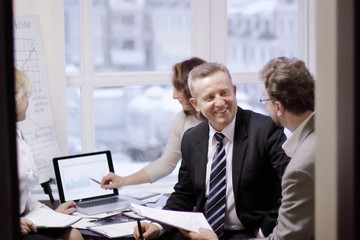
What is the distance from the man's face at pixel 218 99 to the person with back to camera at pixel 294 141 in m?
0.41

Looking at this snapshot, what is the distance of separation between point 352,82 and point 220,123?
157 cm

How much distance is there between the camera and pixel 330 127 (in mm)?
935

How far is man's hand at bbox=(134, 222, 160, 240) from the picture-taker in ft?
7.48

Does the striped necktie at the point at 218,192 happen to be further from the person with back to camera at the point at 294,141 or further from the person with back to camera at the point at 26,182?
the person with back to camera at the point at 26,182

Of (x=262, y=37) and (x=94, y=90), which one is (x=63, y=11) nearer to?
(x=94, y=90)

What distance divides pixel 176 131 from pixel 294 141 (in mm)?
1317

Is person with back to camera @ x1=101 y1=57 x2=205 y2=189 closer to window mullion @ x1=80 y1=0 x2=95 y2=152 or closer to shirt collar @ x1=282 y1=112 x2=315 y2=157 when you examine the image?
window mullion @ x1=80 y1=0 x2=95 y2=152

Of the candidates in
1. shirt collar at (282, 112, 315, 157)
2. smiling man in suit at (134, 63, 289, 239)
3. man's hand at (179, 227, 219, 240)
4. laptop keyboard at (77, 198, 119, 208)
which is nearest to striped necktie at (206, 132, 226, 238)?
smiling man in suit at (134, 63, 289, 239)

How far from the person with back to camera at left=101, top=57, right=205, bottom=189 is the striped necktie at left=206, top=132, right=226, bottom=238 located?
0.57 m

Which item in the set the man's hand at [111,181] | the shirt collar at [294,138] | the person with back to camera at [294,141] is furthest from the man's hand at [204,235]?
the man's hand at [111,181]

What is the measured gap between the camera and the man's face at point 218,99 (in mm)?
2365

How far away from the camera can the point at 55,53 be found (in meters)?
3.34

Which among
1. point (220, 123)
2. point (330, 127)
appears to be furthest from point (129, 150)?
point (330, 127)

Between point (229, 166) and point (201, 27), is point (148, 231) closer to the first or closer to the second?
point (229, 166)
